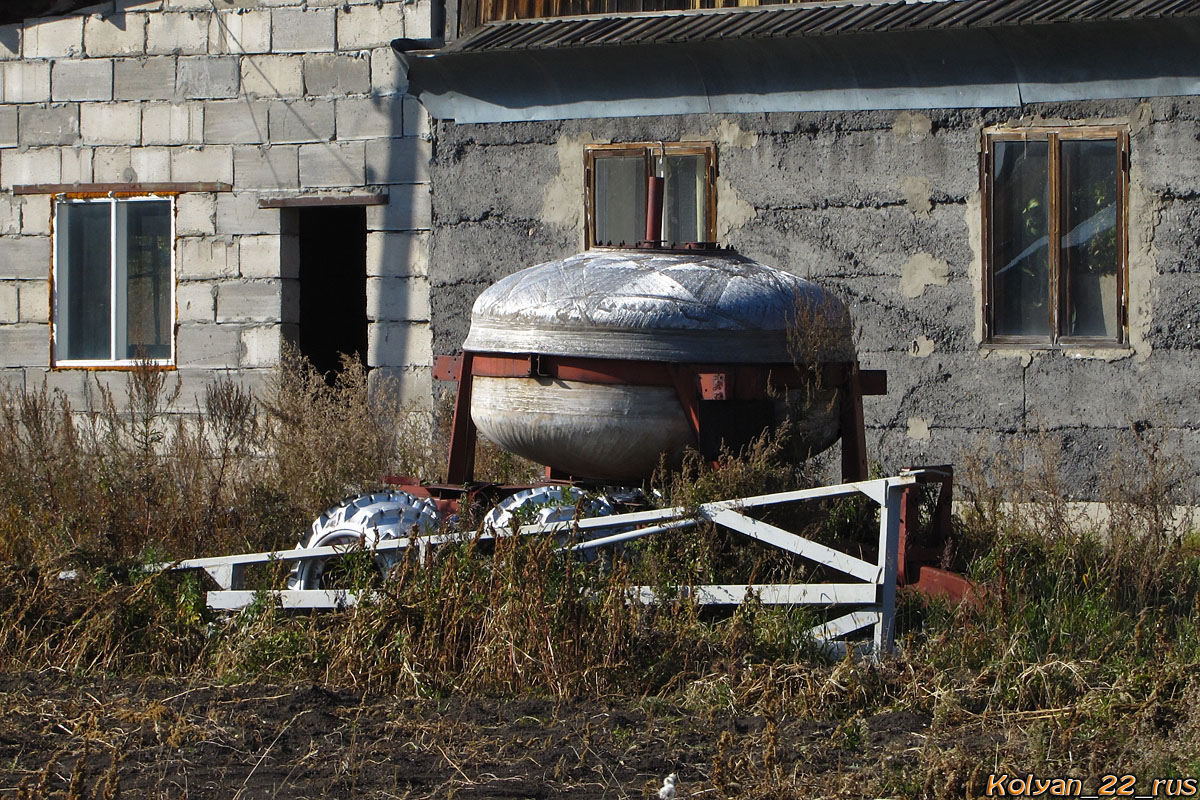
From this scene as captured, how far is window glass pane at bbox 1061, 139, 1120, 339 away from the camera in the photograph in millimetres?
8992

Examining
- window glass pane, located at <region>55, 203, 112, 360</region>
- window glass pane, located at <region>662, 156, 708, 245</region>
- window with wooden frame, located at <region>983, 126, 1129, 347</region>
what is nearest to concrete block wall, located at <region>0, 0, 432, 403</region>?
window glass pane, located at <region>55, 203, 112, 360</region>

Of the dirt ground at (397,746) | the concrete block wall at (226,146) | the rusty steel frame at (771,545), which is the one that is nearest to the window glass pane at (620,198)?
the concrete block wall at (226,146)

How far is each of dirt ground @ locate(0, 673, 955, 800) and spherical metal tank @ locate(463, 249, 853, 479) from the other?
1591 mm

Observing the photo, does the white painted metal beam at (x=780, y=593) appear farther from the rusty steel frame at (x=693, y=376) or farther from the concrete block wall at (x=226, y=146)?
the concrete block wall at (x=226, y=146)

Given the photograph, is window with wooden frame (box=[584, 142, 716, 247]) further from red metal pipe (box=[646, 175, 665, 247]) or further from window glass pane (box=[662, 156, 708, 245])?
red metal pipe (box=[646, 175, 665, 247])

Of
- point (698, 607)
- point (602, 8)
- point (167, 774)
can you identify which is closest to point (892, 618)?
point (698, 607)

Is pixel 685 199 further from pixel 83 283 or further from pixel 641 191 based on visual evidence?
pixel 83 283

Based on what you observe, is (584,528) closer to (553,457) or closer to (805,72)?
(553,457)

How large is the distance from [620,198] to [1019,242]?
2.67 metres

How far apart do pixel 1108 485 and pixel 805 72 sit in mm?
3553

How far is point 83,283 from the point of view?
11.2 metres

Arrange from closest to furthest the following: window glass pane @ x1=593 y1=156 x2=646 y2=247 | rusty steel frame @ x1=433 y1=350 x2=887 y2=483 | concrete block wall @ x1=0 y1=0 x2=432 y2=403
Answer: rusty steel frame @ x1=433 y1=350 x2=887 y2=483 < window glass pane @ x1=593 y1=156 x2=646 y2=247 < concrete block wall @ x1=0 y1=0 x2=432 y2=403

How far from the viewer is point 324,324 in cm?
1305

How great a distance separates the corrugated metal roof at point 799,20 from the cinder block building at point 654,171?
0.09 feet
